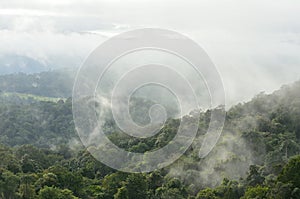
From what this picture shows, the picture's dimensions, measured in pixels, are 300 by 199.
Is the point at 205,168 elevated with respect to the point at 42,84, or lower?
lower

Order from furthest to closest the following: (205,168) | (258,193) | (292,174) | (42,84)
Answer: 1. (42,84)
2. (205,168)
3. (258,193)
4. (292,174)

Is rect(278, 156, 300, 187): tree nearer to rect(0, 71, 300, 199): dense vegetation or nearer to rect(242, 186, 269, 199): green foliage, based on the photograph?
rect(0, 71, 300, 199): dense vegetation

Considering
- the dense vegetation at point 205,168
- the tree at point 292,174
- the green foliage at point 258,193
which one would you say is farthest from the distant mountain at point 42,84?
the tree at point 292,174

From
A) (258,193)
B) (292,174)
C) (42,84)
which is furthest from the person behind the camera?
(42,84)

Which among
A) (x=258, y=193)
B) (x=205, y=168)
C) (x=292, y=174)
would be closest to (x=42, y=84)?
(x=205, y=168)

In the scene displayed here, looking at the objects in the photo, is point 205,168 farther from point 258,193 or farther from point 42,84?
point 42,84

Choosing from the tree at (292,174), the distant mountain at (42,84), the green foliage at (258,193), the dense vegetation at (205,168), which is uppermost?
the distant mountain at (42,84)

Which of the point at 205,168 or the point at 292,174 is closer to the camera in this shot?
the point at 292,174

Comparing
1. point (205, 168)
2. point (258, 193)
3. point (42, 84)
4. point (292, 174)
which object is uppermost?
point (42, 84)

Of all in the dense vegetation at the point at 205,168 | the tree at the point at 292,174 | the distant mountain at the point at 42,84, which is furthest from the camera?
the distant mountain at the point at 42,84

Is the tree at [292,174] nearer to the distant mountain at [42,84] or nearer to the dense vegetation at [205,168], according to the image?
the dense vegetation at [205,168]
